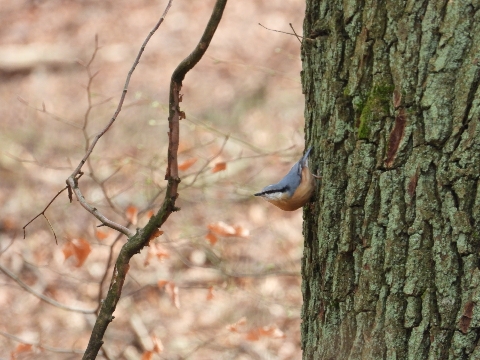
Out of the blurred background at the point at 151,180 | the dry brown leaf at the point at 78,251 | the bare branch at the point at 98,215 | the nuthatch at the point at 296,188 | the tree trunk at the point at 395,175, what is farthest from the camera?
the blurred background at the point at 151,180

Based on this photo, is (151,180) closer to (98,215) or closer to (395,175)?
(98,215)

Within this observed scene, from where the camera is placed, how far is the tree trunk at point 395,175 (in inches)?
62.0

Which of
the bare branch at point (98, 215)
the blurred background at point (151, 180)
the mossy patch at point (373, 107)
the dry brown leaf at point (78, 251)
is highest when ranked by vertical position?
the blurred background at point (151, 180)

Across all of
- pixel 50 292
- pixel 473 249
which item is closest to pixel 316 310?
pixel 473 249

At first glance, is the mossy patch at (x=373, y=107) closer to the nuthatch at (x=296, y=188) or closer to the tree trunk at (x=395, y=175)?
the tree trunk at (x=395, y=175)

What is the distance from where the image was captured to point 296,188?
228 centimetres

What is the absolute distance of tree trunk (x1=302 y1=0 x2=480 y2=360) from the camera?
158cm

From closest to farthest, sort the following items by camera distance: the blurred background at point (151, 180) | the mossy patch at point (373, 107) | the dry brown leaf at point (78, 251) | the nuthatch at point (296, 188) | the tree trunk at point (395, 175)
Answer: the tree trunk at point (395, 175)
the mossy patch at point (373, 107)
the nuthatch at point (296, 188)
the dry brown leaf at point (78, 251)
the blurred background at point (151, 180)

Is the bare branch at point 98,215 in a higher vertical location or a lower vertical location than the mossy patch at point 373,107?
lower

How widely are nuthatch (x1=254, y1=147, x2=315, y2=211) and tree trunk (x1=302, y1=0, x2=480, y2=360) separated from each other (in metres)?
0.11

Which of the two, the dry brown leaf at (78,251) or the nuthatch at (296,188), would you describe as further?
the dry brown leaf at (78,251)

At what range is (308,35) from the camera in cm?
201

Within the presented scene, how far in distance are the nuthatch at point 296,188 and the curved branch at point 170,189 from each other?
54 cm

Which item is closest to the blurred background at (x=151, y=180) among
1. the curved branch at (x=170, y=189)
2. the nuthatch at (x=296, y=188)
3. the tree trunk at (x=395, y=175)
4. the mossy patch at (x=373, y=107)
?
the nuthatch at (x=296, y=188)
